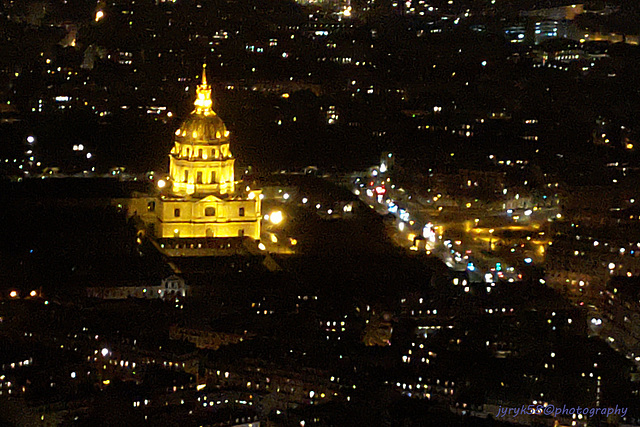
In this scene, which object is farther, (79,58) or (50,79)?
(79,58)

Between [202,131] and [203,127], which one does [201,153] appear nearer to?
[202,131]

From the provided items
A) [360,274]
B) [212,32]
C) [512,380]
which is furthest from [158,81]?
[512,380]

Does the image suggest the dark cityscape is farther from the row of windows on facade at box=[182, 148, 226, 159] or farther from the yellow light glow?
the yellow light glow

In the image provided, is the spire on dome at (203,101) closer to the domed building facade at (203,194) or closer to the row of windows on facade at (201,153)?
the domed building facade at (203,194)

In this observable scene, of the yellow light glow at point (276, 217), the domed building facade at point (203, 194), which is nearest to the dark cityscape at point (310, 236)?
the domed building facade at point (203, 194)

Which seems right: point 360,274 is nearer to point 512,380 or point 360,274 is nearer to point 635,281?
point 635,281

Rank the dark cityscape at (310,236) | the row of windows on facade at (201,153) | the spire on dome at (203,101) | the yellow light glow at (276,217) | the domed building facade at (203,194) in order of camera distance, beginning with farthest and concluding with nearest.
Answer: the yellow light glow at (276,217), the spire on dome at (203,101), the row of windows on facade at (201,153), the domed building facade at (203,194), the dark cityscape at (310,236)

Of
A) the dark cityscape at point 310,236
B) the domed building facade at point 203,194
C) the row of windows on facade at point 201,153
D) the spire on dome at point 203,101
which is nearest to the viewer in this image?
the dark cityscape at point 310,236
